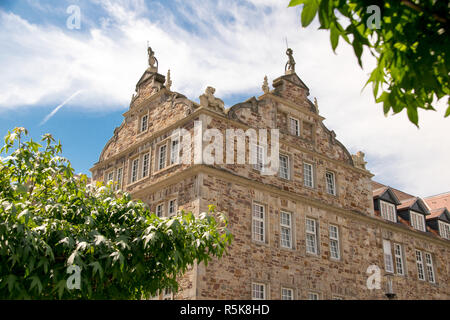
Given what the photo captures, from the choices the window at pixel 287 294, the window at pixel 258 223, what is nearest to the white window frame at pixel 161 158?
the window at pixel 258 223

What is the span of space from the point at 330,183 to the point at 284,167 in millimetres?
3365

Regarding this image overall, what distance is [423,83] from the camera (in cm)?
378

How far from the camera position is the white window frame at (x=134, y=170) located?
23944 millimetres

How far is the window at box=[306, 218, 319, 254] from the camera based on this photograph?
22.6 metres

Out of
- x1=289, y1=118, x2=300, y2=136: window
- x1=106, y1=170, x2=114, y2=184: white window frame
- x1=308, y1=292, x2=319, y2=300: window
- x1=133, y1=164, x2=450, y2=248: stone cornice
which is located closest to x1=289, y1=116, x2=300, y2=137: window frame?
x1=289, y1=118, x2=300, y2=136: window


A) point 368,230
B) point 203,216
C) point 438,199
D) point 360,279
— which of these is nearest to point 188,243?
point 203,216

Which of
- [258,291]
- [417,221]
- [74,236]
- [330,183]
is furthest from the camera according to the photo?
[417,221]

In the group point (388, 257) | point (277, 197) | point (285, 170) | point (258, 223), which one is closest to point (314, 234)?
point (277, 197)

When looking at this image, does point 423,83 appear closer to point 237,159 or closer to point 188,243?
point 188,243

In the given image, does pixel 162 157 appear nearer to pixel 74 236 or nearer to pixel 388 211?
pixel 74 236

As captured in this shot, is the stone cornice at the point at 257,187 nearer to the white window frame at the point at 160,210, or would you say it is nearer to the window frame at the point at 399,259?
the white window frame at the point at 160,210

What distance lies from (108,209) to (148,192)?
36.5ft

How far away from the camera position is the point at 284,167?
76.5 feet

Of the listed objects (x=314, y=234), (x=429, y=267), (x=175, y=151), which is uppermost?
(x=175, y=151)
